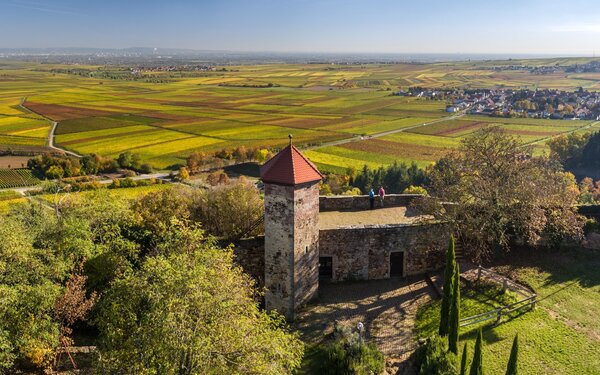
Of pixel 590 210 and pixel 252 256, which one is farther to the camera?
pixel 590 210

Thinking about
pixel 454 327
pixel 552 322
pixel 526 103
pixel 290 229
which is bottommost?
pixel 552 322

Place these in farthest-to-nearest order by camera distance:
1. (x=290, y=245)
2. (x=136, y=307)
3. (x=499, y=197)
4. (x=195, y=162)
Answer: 1. (x=195, y=162)
2. (x=499, y=197)
3. (x=290, y=245)
4. (x=136, y=307)

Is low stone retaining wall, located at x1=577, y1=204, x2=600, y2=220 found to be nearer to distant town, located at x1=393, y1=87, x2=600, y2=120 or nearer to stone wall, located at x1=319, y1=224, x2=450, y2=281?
stone wall, located at x1=319, y1=224, x2=450, y2=281

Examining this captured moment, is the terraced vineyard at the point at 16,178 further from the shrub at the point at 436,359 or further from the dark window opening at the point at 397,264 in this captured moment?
the shrub at the point at 436,359

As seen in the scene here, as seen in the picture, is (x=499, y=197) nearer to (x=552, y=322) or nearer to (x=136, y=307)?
(x=552, y=322)

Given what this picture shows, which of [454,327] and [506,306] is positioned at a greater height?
[454,327]

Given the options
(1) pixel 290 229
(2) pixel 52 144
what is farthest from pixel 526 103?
(1) pixel 290 229
